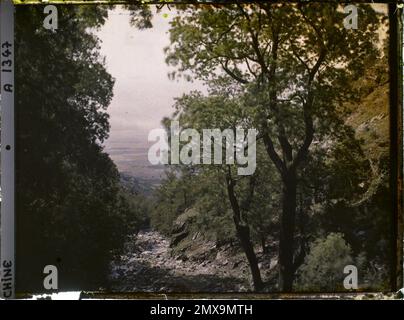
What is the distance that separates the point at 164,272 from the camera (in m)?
3.38

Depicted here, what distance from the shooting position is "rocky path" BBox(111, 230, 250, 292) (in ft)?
11.0

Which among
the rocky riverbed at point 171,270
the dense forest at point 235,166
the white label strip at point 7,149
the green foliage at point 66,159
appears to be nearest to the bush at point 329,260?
the dense forest at point 235,166

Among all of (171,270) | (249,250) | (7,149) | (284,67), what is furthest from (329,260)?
(7,149)

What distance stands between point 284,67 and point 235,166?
2.71 feet

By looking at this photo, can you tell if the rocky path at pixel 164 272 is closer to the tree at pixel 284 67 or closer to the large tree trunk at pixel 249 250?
the large tree trunk at pixel 249 250

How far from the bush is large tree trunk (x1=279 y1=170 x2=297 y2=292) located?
0.15 m

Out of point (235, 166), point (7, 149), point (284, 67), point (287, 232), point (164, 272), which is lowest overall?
point (164, 272)

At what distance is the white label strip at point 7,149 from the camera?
3.27 m

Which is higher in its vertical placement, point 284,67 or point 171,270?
point 284,67

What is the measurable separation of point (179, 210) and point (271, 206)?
2.28 feet

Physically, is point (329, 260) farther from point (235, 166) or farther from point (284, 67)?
point (284, 67)

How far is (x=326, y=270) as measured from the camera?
3.31 metres
